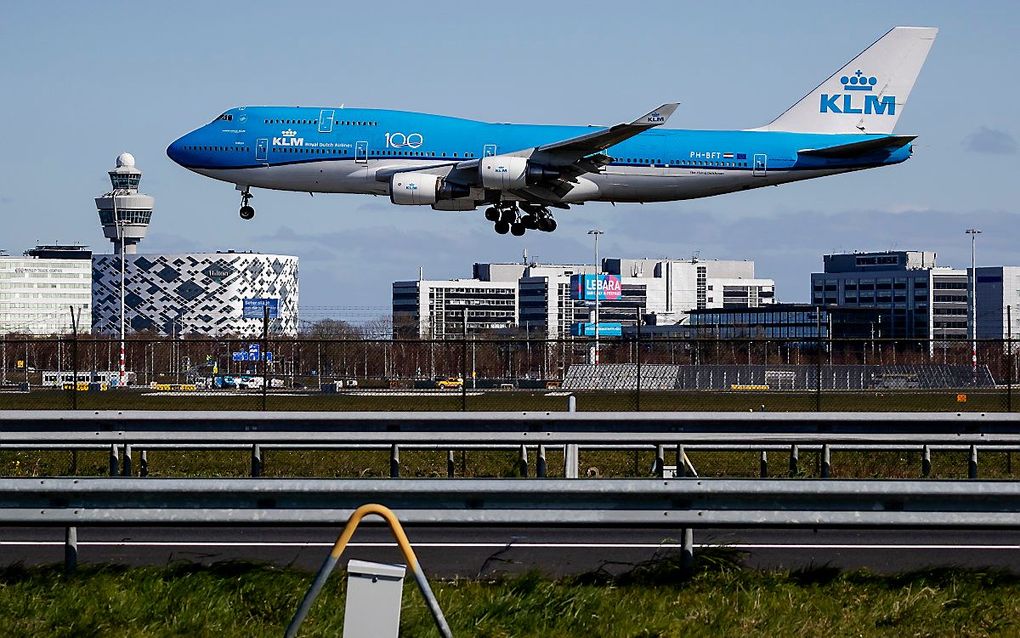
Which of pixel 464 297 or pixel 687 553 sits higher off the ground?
pixel 464 297

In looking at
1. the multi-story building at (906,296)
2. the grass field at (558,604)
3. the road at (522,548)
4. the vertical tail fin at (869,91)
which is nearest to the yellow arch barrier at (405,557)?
the grass field at (558,604)

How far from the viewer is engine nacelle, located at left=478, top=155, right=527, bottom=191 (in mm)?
39750

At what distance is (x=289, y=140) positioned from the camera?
41.4 m

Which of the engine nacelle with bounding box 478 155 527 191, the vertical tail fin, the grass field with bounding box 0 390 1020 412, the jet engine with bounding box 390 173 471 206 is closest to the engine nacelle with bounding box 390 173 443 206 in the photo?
the jet engine with bounding box 390 173 471 206

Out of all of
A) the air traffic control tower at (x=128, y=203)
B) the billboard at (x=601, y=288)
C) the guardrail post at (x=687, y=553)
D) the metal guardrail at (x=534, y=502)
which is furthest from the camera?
the air traffic control tower at (x=128, y=203)

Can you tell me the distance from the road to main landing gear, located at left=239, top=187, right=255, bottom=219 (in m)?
30.7

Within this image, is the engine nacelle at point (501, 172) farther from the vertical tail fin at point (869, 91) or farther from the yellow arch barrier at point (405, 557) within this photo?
the yellow arch barrier at point (405, 557)

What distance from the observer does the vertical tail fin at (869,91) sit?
47500mm

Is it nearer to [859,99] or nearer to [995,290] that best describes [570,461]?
[859,99]

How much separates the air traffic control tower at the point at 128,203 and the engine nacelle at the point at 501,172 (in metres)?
138

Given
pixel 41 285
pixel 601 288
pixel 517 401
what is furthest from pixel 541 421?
pixel 41 285

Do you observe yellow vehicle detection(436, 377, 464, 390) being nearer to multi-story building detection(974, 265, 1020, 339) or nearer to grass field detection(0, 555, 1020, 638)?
grass field detection(0, 555, 1020, 638)

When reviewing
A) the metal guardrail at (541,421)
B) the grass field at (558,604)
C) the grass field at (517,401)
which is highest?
the metal guardrail at (541,421)

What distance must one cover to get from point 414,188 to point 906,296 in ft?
385
